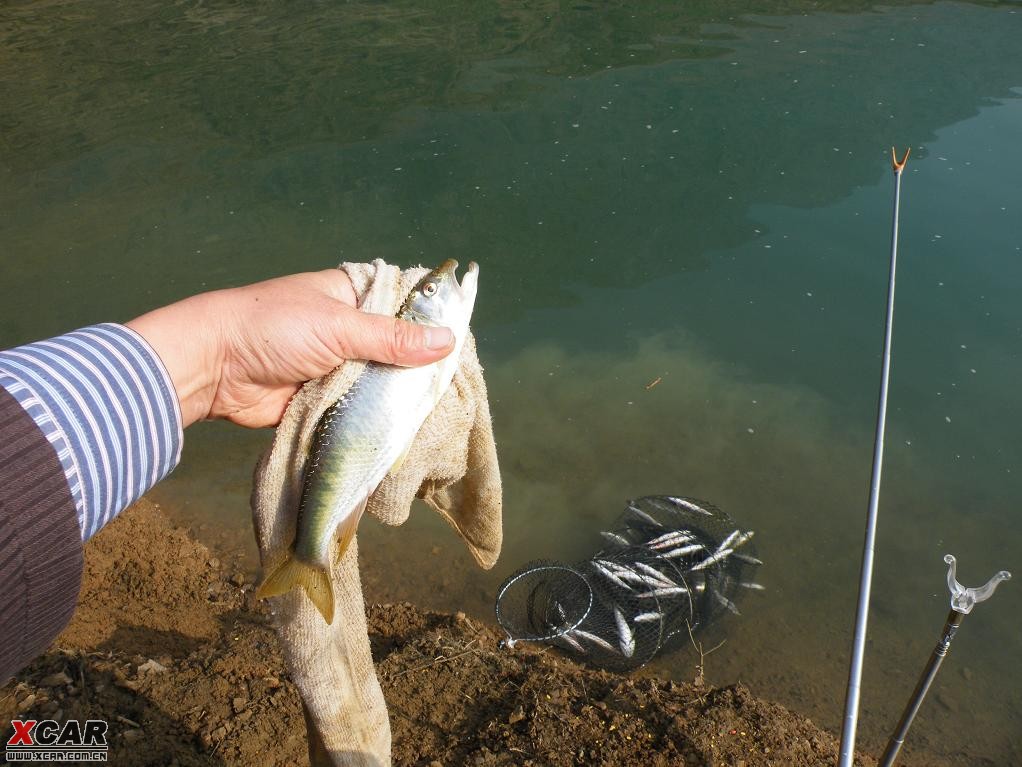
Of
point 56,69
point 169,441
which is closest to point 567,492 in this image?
point 169,441

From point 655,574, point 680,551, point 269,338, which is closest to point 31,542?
point 269,338

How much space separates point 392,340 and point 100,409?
0.78 m

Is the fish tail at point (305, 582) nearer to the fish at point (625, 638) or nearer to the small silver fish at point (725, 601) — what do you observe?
the fish at point (625, 638)

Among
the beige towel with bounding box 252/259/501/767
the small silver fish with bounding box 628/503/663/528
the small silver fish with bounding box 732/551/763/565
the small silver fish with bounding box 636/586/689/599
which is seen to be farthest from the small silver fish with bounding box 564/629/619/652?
the beige towel with bounding box 252/259/501/767

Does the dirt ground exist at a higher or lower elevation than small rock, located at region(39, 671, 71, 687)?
lower

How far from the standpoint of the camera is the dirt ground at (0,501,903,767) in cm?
340

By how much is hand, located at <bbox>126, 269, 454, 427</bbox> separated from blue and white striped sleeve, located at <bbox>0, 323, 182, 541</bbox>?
16 cm

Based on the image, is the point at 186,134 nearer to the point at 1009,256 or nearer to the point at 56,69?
the point at 56,69

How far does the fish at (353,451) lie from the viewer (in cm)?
225

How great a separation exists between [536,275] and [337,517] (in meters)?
5.97

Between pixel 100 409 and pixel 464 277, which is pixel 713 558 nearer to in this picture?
pixel 464 277

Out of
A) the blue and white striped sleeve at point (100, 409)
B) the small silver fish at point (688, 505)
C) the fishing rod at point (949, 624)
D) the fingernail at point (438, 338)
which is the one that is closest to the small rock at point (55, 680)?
the blue and white striped sleeve at point (100, 409)

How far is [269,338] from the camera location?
2.41m

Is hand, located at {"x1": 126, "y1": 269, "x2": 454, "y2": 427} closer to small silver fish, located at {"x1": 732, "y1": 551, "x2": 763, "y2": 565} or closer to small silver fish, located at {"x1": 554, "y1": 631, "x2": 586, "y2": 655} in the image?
small silver fish, located at {"x1": 554, "y1": 631, "x2": 586, "y2": 655}
